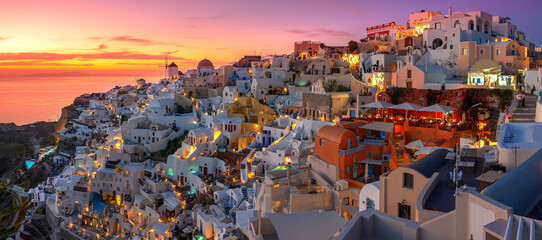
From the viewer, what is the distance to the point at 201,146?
25312mm

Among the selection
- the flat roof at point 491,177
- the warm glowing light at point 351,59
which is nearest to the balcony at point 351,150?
the flat roof at point 491,177

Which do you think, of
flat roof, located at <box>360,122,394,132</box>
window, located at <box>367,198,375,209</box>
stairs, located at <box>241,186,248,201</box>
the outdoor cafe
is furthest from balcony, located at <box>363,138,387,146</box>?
stairs, located at <box>241,186,248,201</box>

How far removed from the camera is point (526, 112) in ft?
54.8

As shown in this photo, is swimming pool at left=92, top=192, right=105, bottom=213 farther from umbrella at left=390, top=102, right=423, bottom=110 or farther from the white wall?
the white wall

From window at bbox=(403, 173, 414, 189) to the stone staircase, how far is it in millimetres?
10198

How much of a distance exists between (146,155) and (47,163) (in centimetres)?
1673

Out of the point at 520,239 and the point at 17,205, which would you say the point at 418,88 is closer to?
the point at 520,239

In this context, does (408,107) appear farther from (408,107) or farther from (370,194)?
(370,194)

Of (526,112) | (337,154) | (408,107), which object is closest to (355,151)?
(337,154)

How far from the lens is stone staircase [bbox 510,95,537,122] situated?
15685mm

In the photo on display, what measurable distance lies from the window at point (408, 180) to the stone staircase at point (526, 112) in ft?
33.5

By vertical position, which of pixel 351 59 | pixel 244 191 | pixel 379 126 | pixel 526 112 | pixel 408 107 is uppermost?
pixel 351 59

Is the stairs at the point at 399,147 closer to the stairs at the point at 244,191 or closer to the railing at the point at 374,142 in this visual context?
the railing at the point at 374,142

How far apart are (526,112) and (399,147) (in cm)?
533
